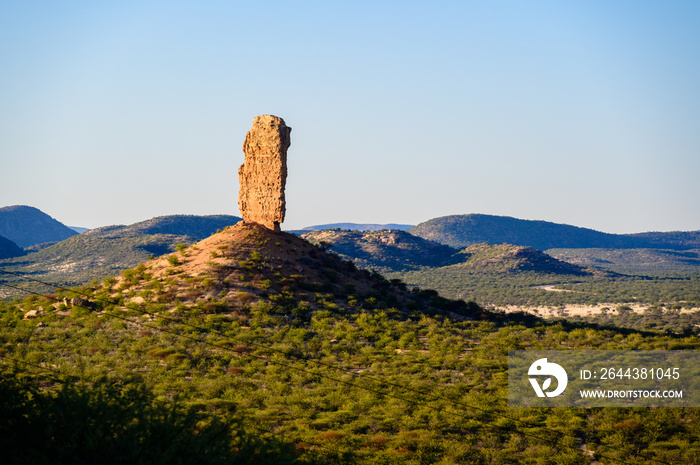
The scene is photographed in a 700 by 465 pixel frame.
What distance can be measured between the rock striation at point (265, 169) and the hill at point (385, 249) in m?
76.7

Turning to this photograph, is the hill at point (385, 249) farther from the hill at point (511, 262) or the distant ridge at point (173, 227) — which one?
the distant ridge at point (173, 227)

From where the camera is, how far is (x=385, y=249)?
441 ft

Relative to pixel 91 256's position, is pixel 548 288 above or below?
below

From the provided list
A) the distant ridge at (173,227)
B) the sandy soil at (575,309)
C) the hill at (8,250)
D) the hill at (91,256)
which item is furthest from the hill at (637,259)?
the hill at (8,250)

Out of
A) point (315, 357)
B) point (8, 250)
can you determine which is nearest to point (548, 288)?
point (315, 357)

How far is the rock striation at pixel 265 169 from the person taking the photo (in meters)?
38.5

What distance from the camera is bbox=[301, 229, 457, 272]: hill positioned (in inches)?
4914

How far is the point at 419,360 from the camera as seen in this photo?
29.1 metres

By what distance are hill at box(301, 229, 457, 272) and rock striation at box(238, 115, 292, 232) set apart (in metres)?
76.7

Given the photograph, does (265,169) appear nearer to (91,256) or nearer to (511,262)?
(91,256)

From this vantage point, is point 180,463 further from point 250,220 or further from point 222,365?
point 250,220

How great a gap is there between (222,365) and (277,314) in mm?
8397

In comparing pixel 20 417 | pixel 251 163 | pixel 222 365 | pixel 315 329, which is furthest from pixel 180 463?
pixel 251 163

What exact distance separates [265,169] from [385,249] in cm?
9694
